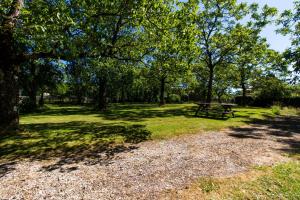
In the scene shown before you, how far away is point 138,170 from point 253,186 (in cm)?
288

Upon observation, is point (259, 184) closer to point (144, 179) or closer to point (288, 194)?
point (288, 194)

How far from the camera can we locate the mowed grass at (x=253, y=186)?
4.33 m

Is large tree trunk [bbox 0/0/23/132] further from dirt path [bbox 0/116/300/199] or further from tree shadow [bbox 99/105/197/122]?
tree shadow [bbox 99/105/197/122]

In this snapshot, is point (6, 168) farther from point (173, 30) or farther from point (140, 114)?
point (140, 114)

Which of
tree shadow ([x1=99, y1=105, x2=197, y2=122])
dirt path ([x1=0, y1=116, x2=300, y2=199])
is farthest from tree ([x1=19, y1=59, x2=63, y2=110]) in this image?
dirt path ([x1=0, y1=116, x2=300, y2=199])

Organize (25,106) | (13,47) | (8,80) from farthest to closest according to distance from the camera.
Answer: (25,106) < (13,47) < (8,80)

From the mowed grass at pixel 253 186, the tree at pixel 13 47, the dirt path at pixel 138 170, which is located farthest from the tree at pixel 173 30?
the mowed grass at pixel 253 186

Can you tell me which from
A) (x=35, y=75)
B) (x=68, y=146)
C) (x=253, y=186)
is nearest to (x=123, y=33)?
(x=68, y=146)

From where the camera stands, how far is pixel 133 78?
31.9 m

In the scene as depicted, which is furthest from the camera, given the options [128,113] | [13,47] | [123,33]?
[128,113]

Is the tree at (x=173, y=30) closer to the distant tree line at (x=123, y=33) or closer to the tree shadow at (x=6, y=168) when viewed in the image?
the distant tree line at (x=123, y=33)

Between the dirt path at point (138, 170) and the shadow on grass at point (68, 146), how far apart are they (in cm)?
21

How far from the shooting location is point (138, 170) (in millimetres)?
5785

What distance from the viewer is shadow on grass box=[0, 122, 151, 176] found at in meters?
6.64
